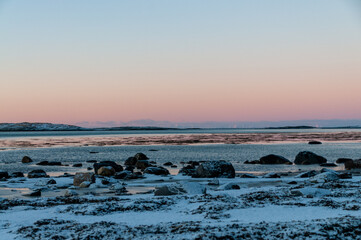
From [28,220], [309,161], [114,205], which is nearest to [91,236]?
[28,220]

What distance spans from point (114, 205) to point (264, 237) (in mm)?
6237

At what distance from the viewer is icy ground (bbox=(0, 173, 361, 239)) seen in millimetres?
8594

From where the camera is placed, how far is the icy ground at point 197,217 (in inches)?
338

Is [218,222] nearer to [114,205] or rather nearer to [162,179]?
[114,205]

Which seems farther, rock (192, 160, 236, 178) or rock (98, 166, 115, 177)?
rock (98, 166, 115, 177)

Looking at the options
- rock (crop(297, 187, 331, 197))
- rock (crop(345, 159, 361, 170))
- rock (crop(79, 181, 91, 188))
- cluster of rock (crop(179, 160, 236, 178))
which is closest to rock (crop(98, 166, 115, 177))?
rock (crop(79, 181, 91, 188))

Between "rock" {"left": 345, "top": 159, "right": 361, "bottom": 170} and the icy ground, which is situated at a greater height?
the icy ground

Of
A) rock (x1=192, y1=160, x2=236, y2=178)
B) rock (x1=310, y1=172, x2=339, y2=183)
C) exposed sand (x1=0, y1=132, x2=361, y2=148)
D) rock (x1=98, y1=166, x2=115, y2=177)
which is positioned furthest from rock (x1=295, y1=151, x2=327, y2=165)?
exposed sand (x1=0, y1=132, x2=361, y2=148)

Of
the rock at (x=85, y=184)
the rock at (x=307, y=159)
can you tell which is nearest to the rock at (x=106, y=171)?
the rock at (x=85, y=184)

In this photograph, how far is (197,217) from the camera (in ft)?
35.3

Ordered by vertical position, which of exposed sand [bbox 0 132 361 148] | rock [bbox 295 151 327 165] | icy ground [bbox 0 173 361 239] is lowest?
exposed sand [bbox 0 132 361 148]

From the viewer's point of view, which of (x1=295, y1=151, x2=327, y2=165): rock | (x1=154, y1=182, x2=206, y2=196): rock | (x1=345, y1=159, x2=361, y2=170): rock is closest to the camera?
(x1=154, y1=182, x2=206, y2=196): rock

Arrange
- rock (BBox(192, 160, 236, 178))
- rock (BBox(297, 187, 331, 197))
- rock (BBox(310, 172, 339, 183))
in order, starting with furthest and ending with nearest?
rock (BBox(192, 160, 236, 178)), rock (BBox(310, 172, 339, 183)), rock (BBox(297, 187, 331, 197))

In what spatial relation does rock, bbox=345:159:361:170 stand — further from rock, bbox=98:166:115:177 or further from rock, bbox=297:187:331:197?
rock, bbox=98:166:115:177
